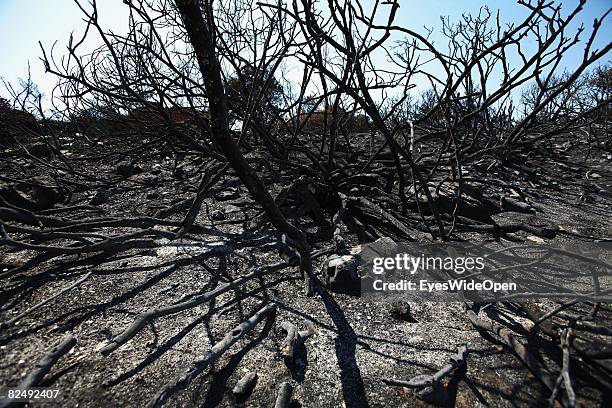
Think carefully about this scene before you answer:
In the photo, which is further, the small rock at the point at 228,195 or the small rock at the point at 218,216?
the small rock at the point at 228,195

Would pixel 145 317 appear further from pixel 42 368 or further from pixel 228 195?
pixel 228 195

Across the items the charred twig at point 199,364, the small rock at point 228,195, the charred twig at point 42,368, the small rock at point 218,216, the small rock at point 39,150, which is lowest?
the charred twig at point 199,364

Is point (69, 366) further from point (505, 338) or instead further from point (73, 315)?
point (505, 338)

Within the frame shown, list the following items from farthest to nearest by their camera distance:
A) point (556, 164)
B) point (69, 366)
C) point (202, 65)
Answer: point (556, 164), point (69, 366), point (202, 65)

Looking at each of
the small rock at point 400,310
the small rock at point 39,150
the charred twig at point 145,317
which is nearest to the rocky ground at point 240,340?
the small rock at point 400,310

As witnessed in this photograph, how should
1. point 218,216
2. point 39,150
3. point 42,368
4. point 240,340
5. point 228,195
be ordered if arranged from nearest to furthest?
point 42,368 < point 240,340 < point 218,216 < point 228,195 < point 39,150

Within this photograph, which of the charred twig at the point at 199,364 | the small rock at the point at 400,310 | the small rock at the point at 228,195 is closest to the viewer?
the charred twig at the point at 199,364

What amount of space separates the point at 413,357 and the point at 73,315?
137cm

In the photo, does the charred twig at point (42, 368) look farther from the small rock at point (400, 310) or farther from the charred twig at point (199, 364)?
the small rock at point (400, 310)

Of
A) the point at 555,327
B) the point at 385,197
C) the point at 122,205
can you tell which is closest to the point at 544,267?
the point at 555,327

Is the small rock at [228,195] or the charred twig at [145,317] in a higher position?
the small rock at [228,195]

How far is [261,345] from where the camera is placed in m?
1.23

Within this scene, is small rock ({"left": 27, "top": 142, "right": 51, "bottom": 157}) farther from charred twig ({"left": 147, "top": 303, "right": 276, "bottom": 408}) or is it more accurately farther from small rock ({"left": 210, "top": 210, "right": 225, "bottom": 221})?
charred twig ({"left": 147, "top": 303, "right": 276, "bottom": 408})

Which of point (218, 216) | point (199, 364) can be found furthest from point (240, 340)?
point (218, 216)
